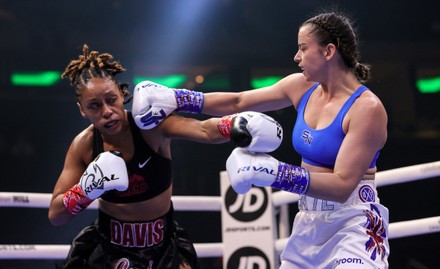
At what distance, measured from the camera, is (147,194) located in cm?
223

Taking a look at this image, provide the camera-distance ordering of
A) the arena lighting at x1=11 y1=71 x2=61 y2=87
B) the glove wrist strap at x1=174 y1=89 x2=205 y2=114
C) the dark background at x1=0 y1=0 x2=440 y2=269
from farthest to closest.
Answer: the arena lighting at x1=11 y1=71 x2=61 y2=87, the dark background at x1=0 y1=0 x2=440 y2=269, the glove wrist strap at x1=174 y1=89 x2=205 y2=114

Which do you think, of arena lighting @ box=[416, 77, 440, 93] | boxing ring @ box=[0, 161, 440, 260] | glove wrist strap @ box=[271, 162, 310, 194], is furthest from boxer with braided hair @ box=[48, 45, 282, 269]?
arena lighting @ box=[416, 77, 440, 93]

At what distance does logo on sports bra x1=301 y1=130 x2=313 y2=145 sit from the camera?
2049 millimetres

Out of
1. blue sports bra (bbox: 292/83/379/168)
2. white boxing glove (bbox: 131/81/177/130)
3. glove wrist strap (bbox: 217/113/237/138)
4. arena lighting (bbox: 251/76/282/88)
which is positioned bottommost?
blue sports bra (bbox: 292/83/379/168)

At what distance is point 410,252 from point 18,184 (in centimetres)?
326

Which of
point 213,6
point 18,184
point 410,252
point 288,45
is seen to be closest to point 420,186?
point 410,252

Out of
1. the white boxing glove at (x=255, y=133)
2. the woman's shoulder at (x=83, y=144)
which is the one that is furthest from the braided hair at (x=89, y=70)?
the white boxing glove at (x=255, y=133)

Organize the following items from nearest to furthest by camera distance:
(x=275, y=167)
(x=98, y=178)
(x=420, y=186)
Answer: (x=275, y=167), (x=98, y=178), (x=420, y=186)

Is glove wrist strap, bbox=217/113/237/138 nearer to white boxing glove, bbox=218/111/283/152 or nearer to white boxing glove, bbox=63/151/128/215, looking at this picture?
white boxing glove, bbox=218/111/283/152

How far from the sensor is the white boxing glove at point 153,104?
2.07 meters

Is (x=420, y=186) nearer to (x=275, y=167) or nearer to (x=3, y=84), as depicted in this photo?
(x=3, y=84)

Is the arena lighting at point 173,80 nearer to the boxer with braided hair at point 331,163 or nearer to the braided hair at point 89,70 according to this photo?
the braided hair at point 89,70

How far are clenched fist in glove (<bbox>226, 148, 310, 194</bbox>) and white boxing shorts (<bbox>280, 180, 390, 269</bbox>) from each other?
182mm

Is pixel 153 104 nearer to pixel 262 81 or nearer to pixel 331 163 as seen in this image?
pixel 331 163
